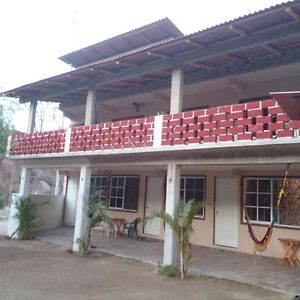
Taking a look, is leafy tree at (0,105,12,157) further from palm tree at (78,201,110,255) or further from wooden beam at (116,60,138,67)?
wooden beam at (116,60,138,67)

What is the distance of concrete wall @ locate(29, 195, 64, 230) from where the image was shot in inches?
634

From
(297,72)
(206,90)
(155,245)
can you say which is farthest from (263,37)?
(155,245)

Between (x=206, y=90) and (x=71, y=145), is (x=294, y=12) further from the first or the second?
(x=71, y=145)

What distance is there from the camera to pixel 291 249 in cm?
982

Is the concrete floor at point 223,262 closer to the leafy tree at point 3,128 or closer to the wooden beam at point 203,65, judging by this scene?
the leafy tree at point 3,128

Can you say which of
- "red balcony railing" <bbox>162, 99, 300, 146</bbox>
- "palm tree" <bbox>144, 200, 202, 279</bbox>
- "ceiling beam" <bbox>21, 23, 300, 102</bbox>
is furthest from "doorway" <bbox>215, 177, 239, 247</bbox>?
"ceiling beam" <bbox>21, 23, 300, 102</bbox>

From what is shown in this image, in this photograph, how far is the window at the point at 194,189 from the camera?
12.6 meters

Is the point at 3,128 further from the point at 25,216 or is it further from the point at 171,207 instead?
the point at 171,207

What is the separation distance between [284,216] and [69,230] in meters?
9.57

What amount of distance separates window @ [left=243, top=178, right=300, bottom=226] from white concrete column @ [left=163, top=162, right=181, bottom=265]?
308 centimetres

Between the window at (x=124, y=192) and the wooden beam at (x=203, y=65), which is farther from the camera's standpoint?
the window at (x=124, y=192)

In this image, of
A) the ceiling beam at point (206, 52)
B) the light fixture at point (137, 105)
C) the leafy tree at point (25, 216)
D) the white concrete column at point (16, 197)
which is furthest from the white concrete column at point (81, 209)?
the light fixture at point (137, 105)

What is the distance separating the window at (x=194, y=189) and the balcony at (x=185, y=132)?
375 cm


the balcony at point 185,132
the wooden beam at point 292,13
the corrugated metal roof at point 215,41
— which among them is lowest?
the balcony at point 185,132
